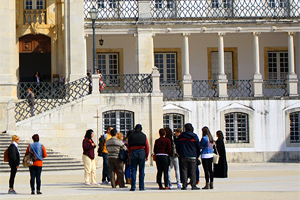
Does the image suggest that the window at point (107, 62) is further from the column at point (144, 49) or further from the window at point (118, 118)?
the window at point (118, 118)

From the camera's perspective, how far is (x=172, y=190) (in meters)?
16.6

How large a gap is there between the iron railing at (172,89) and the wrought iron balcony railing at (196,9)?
9.99ft

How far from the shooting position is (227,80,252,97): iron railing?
31.3 meters

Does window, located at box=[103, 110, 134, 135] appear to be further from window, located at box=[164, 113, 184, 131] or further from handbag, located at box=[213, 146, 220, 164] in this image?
handbag, located at box=[213, 146, 220, 164]

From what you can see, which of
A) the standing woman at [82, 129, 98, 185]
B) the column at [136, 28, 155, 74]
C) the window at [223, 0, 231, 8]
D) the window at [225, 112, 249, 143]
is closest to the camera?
the standing woman at [82, 129, 98, 185]

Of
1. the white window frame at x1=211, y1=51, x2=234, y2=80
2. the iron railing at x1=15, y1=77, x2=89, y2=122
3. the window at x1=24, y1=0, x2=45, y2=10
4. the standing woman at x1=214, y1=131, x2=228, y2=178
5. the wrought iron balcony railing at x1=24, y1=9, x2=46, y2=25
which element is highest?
the window at x1=24, y1=0, x2=45, y2=10

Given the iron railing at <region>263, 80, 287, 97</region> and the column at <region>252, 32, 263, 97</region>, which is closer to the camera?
the column at <region>252, 32, 263, 97</region>

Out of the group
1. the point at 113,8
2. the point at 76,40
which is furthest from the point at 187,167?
the point at 113,8

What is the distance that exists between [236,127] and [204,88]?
104 inches

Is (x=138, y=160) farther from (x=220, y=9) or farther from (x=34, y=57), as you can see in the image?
(x=34, y=57)

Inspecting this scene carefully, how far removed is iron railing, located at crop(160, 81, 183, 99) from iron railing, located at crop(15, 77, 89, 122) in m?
4.46

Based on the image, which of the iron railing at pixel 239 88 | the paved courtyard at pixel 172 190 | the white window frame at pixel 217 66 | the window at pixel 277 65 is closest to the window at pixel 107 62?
the white window frame at pixel 217 66

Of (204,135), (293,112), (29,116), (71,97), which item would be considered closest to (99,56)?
(71,97)

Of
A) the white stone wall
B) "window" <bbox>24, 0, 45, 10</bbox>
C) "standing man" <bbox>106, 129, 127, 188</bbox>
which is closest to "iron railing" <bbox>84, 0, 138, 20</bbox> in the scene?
the white stone wall
